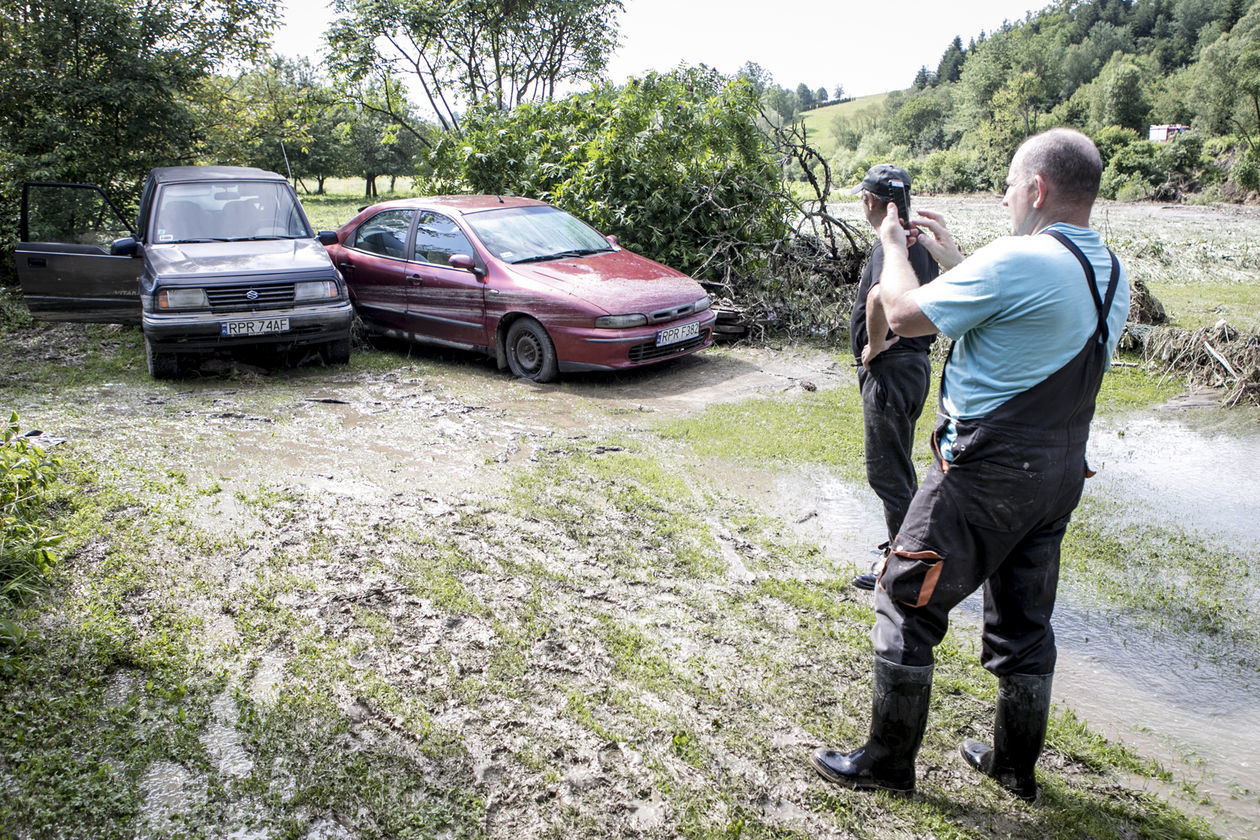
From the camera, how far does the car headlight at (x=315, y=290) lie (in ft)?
27.1

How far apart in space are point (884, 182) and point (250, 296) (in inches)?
250

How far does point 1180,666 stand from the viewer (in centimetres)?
383

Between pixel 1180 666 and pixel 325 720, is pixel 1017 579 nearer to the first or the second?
pixel 1180 666

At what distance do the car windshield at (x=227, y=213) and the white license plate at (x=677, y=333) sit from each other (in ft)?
13.2

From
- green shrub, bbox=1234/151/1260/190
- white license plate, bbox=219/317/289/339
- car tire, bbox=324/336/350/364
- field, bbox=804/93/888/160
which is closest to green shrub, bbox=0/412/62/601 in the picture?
white license plate, bbox=219/317/289/339

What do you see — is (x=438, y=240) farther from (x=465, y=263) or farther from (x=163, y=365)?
(x=163, y=365)

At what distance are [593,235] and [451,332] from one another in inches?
80.8

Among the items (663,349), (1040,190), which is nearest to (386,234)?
(663,349)

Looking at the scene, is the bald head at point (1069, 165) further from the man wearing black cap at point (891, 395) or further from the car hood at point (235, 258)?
the car hood at point (235, 258)

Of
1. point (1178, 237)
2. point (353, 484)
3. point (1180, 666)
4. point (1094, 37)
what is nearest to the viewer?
point (1180, 666)

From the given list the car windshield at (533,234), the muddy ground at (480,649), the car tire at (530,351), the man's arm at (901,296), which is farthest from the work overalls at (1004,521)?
the car windshield at (533,234)

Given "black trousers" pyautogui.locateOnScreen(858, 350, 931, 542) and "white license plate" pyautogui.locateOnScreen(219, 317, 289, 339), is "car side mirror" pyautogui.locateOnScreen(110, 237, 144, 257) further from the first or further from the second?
"black trousers" pyautogui.locateOnScreen(858, 350, 931, 542)

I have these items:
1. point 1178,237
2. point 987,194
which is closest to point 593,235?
point 1178,237

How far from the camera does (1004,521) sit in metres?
Result: 2.64
